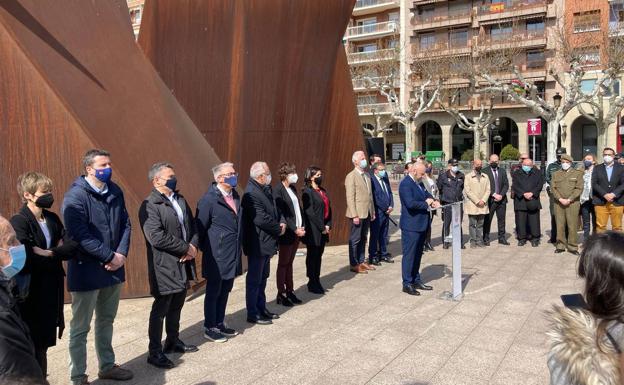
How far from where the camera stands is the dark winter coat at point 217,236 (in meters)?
4.89

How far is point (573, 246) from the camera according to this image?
9.02m

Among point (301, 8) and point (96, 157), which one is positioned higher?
point (301, 8)

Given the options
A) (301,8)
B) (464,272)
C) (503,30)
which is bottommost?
(464,272)

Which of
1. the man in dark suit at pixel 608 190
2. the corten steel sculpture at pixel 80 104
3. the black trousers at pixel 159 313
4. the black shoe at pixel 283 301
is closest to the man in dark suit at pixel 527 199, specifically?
the man in dark suit at pixel 608 190

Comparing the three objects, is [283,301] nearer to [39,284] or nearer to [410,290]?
[410,290]

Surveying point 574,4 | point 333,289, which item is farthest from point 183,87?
point 574,4

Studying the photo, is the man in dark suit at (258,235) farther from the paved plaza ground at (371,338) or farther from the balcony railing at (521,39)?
the balcony railing at (521,39)

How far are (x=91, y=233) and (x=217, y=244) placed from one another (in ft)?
4.21

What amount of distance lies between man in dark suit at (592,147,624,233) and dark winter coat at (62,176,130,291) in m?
8.01

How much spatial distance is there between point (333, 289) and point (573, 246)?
4.73 m

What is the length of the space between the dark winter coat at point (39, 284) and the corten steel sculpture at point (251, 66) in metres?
5.43

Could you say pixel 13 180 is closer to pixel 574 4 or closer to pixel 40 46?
pixel 40 46

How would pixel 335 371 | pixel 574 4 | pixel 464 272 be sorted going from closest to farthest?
1. pixel 335 371
2. pixel 464 272
3. pixel 574 4

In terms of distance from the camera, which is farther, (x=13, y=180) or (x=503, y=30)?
(x=503, y=30)
